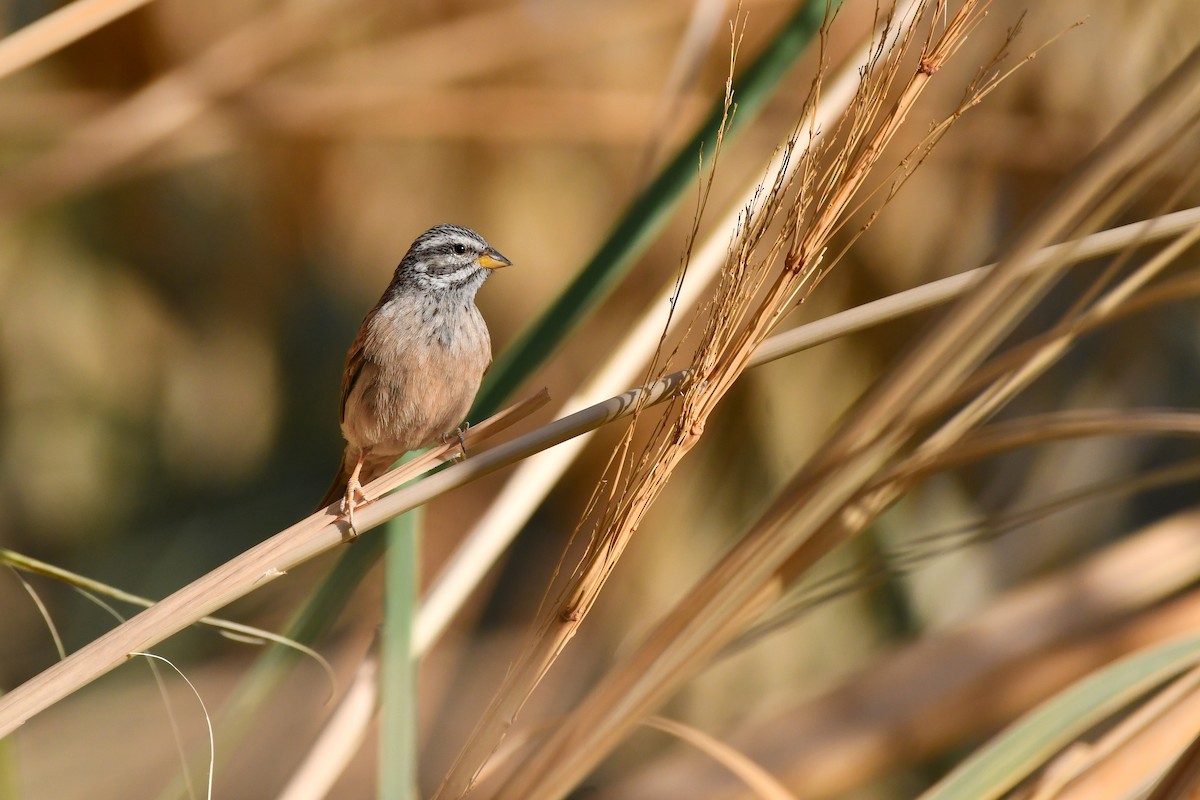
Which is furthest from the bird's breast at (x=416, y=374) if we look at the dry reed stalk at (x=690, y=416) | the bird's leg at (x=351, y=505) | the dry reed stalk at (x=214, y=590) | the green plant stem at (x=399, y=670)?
the dry reed stalk at (x=690, y=416)

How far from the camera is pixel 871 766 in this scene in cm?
218

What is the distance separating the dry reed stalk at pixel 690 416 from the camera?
36.3 inches

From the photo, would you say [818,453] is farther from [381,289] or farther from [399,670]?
[381,289]

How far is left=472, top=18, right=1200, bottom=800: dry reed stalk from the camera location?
0.78m

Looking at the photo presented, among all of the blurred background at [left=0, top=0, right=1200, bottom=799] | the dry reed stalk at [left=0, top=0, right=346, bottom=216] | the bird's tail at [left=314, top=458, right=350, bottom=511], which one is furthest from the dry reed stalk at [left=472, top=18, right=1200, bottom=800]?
the dry reed stalk at [left=0, top=0, right=346, bottom=216]

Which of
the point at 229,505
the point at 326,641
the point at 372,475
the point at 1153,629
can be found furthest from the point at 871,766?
the point at 229,505

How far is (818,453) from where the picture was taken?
0.84 meters

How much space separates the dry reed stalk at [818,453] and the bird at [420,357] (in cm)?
119

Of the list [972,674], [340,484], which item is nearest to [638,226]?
[340,484]

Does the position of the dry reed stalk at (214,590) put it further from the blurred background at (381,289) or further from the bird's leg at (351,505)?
the blurred background at (381,289)

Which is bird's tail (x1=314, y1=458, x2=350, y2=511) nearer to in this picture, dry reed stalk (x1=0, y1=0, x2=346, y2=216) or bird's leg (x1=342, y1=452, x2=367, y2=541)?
bird's leg (x1=342, y1=452, x2=367, y2=541)

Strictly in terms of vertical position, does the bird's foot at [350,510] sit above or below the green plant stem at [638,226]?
below

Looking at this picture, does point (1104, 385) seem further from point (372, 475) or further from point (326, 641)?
point (326, 641)

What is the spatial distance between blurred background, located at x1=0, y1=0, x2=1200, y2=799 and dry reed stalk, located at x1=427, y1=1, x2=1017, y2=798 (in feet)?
6.47
